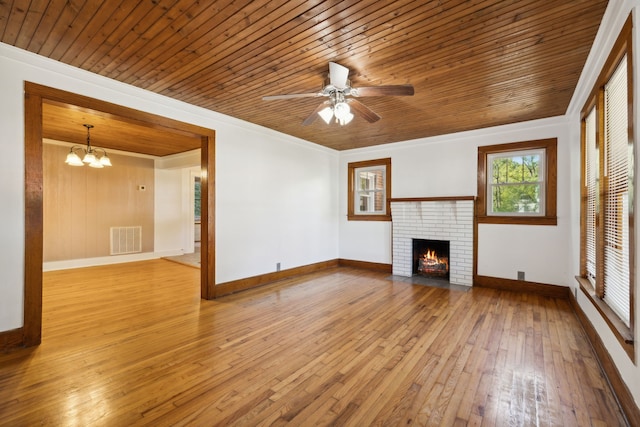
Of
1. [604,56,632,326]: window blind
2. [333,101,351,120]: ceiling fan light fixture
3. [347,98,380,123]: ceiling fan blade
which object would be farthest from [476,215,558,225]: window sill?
[333,101,351,120]: ceiling fan light fixture

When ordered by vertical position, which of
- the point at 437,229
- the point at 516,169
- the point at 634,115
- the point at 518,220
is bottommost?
the point at 437,229

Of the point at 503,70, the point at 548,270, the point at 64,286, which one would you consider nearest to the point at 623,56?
the point at 503,70

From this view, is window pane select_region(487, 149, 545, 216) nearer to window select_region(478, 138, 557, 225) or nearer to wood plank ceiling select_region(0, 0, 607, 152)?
window select_region(478, 138, 557, 225)

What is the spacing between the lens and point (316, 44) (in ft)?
8.04

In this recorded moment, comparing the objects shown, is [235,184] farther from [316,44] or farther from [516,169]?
[516,169]

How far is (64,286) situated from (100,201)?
2.55m

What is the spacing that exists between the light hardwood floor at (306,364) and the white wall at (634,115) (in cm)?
24

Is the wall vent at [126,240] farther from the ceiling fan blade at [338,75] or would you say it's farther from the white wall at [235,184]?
the ceiling fan blade at [338,75]

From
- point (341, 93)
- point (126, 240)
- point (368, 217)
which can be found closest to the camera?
point (341, 93)

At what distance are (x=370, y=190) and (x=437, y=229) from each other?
1658 mm

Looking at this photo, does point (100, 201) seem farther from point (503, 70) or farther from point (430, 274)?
point (503, 70)

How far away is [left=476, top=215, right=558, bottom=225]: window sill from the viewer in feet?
14.3

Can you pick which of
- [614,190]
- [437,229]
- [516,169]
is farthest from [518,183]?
[614,190]

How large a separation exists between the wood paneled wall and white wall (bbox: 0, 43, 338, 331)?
13.5 feet
